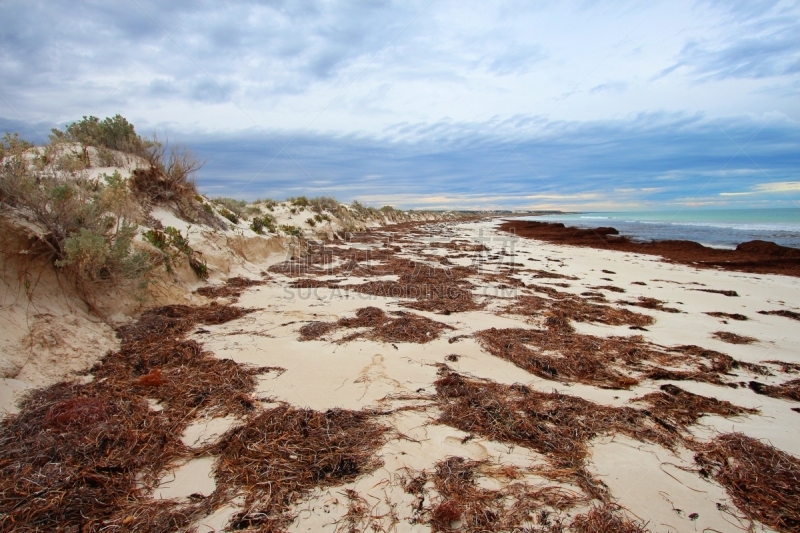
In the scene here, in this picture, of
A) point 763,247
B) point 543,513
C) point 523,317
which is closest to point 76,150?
point 523,317

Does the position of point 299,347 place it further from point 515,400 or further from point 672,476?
point 672,476

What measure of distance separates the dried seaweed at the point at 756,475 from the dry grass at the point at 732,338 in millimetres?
2813

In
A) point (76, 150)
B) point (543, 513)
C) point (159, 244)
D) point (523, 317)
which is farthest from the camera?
point (76, 150)

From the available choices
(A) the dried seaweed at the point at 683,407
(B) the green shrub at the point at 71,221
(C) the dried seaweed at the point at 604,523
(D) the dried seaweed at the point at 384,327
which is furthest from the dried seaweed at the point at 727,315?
(B) the green shrub at the point at 71,221

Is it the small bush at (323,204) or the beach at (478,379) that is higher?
the small bush at (323,204)

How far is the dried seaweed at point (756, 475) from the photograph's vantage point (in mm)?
1968

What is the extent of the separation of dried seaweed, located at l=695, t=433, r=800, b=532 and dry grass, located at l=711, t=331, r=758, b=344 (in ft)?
9.23

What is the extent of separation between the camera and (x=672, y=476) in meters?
2.24

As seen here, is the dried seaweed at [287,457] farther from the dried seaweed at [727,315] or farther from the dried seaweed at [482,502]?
the dried seaweed at [727,315]

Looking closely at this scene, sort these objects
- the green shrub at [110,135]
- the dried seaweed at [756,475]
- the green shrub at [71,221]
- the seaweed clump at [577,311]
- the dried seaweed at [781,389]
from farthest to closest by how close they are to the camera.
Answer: the green shrub at [110,135]
the seaweed clump at [577,311]
the green shrub at [71,221]
the dried seaweed at [781,389]
the dried seaweed at [756,475]

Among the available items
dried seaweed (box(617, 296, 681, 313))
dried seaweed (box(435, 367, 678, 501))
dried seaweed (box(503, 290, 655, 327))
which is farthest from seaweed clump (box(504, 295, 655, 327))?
dried seaweed (box(435, 367, 678, 501))

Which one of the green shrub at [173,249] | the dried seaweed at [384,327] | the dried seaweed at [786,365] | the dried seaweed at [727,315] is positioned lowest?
the dried seaweed at [786,365]

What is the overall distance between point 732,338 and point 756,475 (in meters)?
3.43

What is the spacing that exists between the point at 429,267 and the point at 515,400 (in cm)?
713
